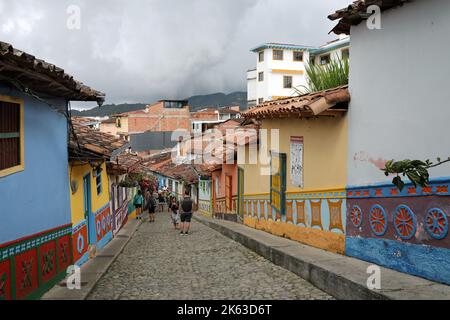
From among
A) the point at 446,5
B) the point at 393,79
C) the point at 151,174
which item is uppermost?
the point at 446,5

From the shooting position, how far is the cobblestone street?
6.88m

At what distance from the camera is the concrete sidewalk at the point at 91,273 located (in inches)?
252

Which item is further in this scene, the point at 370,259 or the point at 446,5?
the point at 370,259

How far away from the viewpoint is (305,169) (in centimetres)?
956

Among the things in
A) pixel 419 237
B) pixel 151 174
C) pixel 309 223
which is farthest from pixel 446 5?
pixel 151 174

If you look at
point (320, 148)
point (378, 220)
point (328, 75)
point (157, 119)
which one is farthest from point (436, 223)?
point (157, 119)

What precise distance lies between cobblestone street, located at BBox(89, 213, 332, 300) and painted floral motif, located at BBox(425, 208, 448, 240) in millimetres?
1697

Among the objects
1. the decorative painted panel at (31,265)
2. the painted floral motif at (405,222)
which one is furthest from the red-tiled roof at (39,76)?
the painted floral motif at (405,222)

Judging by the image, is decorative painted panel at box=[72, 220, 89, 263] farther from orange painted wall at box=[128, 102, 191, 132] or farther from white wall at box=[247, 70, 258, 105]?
orange painted wall at box=[128, 102, 191, 132]

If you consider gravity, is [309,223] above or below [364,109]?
below

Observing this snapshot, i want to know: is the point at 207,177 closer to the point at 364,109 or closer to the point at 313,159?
the point at 313,159
